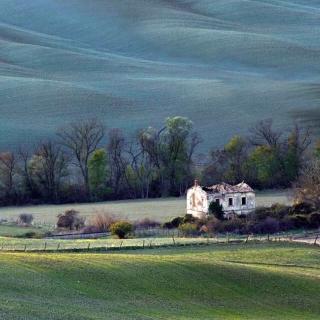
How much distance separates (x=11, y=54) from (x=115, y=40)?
84.7 ft

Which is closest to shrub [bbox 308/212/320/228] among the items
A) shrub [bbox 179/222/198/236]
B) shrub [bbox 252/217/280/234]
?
shrub [bbox 252/217/280/234]

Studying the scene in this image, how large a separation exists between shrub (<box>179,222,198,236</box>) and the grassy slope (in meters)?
16.5

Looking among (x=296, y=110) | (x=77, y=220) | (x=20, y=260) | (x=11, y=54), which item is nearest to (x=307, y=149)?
(x=296, y=110)

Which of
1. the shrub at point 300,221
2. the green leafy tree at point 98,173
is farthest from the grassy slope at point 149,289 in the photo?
the green leafy tree at point 98,173

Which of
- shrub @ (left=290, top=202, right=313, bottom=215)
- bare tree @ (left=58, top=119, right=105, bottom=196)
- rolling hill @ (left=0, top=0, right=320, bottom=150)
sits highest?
rolling hill @ (left=0, top=0, right=320, bottom=150)

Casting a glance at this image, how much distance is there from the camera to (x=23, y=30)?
17575 centimetres

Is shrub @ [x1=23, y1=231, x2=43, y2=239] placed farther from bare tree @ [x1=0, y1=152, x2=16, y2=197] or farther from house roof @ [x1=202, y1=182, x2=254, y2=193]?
bare tree @ [x1=0, y1=152, x2=16, y2=197]

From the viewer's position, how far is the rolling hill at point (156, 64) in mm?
108500

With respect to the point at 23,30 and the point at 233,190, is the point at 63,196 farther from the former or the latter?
the point at 23,30

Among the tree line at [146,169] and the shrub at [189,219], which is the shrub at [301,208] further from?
the tree line at [146,169]

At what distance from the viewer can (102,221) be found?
205 feet

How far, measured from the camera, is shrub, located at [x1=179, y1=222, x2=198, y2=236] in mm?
57081

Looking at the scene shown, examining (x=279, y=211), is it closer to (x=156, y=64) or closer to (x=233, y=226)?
(x=233, y=226)

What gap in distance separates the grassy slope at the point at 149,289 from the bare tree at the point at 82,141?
43951 millimetres
